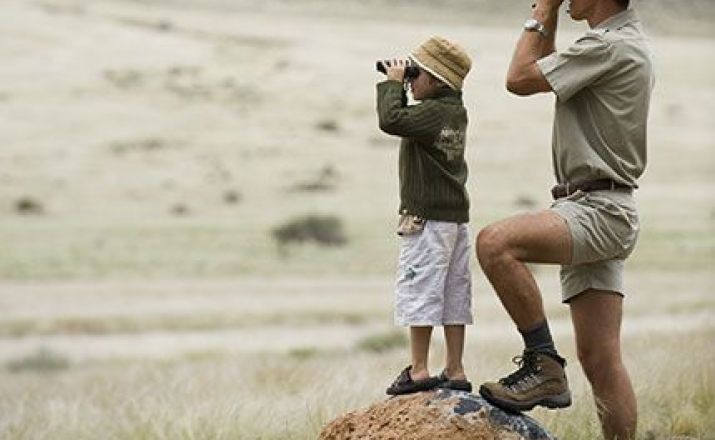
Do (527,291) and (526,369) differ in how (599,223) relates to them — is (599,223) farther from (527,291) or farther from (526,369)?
(526,369)

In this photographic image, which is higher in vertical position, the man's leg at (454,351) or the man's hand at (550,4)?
the man's hand at (550,4)

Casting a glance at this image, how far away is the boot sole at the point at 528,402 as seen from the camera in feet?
21.9

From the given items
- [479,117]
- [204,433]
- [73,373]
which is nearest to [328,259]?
[73,373]

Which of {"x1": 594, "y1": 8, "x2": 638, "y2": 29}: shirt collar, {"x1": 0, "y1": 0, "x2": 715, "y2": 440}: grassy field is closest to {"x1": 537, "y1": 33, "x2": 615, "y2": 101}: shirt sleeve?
{"x1": 594, "y1": 8, "x2": 638, "y2": 29}: shirt collar

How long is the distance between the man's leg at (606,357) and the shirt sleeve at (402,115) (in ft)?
3.73

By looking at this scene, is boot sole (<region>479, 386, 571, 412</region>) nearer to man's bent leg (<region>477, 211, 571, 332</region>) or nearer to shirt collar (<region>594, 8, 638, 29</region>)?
man's bent leg (<region>477, 211, 571, 332</region>)

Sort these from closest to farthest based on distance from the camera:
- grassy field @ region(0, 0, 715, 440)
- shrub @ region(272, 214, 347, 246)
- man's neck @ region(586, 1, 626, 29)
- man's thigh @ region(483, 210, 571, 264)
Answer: man's thigh @ region(483, 210, 571, 264), man's neck @ region(586, 1, 626, 29), grassy field @ region(0, 0, 715, 440), shrub @ region(272, 214, 347, 246)

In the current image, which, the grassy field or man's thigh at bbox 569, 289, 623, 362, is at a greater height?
man's thigh at bbox 569, 289, 623, 362

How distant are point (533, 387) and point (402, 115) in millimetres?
1210

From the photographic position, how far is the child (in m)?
6.66

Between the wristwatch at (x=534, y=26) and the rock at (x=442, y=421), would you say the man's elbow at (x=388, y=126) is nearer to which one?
the wristwatch at (x=534, y=26)

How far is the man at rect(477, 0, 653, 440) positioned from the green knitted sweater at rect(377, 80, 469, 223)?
10.1 inches

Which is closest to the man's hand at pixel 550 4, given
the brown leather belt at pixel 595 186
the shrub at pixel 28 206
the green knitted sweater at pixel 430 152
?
the green knitted sweater at pixel 430 152

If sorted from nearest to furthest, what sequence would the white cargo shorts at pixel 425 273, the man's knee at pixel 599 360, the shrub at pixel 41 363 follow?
the white cargo shorts at pixel 425 273 → the man's knee at pixel 599 360 → the shrub at pixel 41 363
